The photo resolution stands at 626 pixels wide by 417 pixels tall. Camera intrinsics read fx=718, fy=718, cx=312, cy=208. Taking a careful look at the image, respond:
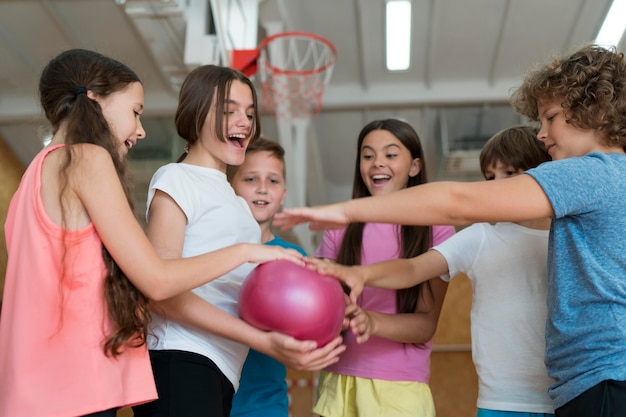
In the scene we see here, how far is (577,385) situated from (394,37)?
5.23 m

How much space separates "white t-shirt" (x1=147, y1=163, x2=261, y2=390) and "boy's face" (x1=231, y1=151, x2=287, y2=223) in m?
0.73

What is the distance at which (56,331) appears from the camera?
1.50 meters

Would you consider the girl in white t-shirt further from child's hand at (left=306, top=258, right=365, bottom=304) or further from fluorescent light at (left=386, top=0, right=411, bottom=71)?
fluorescent light at (left=386, top=0, right=411, bottom=71)

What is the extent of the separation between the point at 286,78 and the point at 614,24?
2.93 meters

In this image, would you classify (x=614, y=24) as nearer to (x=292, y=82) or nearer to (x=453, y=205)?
(x=292, y=82)

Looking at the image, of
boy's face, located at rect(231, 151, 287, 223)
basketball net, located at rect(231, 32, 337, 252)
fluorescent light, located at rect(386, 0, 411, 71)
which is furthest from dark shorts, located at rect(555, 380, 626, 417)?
fluorescent light, located at rect(386, 0, 411, 71)

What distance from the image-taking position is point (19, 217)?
1600 millimetres

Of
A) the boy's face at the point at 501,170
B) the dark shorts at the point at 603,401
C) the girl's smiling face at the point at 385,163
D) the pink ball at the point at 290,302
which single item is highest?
the girl's smiling face at the point at 385,163

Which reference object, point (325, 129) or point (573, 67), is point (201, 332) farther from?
point (325, 129)

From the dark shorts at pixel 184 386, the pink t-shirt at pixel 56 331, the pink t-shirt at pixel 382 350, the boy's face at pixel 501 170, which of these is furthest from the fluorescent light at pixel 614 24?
the pink t-shirt at pixel 56 331

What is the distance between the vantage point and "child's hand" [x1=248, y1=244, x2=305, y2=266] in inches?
67.0

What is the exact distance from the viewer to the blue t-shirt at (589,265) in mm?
1569

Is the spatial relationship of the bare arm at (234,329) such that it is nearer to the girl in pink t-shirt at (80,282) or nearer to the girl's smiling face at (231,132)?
the girl in pink t-shirt at (80,282)

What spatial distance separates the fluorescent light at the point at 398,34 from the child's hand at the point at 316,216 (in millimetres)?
4678
